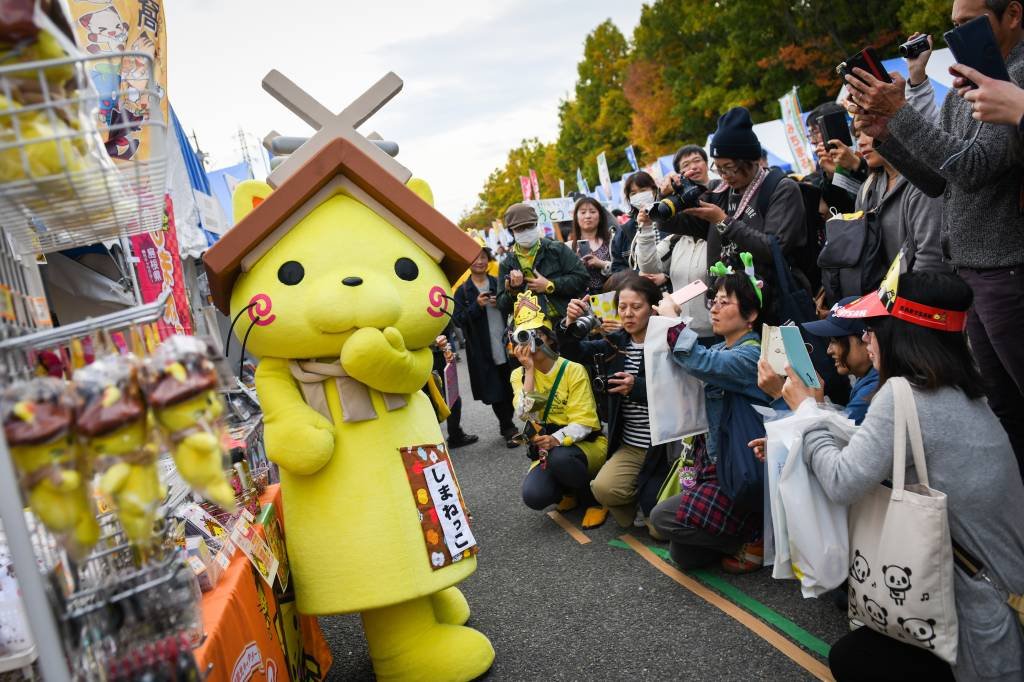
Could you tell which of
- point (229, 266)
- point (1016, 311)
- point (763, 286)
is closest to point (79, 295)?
point (229, 266)

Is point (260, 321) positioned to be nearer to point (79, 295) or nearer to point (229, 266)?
point (229, 266)

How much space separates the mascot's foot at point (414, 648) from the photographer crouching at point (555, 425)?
5.66 feet

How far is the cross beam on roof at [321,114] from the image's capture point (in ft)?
10.1

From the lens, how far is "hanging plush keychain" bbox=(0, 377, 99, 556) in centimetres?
124

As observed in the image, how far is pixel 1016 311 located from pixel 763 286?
122 cm

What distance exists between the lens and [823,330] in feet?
10.6

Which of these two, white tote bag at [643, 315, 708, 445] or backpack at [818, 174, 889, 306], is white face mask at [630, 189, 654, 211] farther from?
white tote bag at [643, 315, 708, 445]

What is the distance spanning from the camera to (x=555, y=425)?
16.0 ft

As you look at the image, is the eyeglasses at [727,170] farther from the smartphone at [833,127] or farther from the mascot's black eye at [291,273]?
the mascot's black eye at [291,273]

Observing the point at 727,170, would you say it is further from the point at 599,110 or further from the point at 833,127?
the point at 599,110

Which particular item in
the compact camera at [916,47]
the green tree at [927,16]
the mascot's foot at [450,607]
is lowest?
the mascot's foot at [450,607]

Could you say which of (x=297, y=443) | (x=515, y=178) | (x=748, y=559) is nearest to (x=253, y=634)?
(x=297, y=443)

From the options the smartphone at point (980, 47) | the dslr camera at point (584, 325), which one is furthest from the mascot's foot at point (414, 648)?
the smartphone at point (980, 47)

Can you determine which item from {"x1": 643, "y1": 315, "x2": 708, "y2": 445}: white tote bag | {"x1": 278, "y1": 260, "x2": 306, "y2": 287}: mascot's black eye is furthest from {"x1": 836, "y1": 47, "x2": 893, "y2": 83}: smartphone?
{"x1": 278, "y1": 260, "x2": 306, "y2": 287}: mascot's black eye
